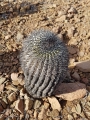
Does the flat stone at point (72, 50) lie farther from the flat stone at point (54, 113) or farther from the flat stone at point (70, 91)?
the flat stone at point (54, 113)

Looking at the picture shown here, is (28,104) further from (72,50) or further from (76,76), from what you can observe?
(72,50)

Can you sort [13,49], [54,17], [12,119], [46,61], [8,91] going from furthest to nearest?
[54,17] < [13,49] < [8,91] < [12,119] < [46,61]

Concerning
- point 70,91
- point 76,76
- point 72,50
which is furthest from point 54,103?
point 72,50

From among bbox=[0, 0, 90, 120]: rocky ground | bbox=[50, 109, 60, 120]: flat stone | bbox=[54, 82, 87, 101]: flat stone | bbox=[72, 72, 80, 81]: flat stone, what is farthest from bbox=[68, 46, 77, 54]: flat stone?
bbox=[50, 109, 60, 120]: flat stone

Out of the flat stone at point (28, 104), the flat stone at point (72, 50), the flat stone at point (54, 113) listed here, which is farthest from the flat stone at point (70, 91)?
the flat stone at point (72, 50)

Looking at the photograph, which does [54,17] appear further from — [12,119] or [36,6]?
[12,119]

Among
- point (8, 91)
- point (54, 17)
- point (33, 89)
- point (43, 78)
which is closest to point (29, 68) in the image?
point (43, 78)
